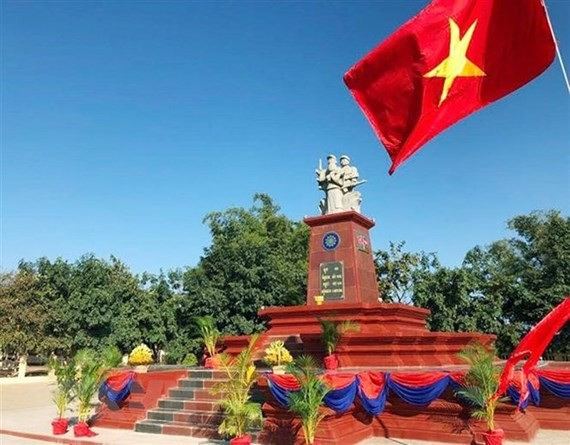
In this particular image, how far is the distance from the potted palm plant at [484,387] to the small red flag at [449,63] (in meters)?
3.15

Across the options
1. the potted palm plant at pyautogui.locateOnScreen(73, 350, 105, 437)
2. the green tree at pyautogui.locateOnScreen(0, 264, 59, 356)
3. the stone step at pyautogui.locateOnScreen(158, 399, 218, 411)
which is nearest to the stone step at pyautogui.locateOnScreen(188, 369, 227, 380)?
the stone step at pyautogui.locateOnScreen(158, 399, 218, 411)

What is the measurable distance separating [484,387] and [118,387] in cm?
675

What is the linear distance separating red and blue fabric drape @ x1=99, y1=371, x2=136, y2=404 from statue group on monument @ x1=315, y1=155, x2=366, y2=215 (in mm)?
6860

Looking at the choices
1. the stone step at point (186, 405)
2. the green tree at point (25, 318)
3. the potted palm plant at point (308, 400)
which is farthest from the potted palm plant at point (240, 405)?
the green tree at point (25, 318)

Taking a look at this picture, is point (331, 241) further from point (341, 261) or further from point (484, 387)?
point (484, 387)

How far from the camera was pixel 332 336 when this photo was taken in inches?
369

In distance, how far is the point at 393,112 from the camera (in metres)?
5.86

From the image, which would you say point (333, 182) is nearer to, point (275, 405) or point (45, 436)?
point (275, 405)

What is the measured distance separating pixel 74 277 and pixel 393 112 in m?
24.5

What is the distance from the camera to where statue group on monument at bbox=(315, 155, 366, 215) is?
1382cm

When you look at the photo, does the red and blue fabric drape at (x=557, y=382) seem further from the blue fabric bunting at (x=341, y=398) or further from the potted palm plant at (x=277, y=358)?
the potted palm plant at (x=277, y=358)

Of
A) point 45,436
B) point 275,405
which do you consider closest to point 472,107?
point 275,405

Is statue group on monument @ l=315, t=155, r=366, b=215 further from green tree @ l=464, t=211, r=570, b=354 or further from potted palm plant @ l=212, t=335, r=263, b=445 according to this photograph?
green tree @ l=464, t=211, r=570, b=354

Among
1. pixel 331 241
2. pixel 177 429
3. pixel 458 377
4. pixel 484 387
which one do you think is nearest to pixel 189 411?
pixel 177 429
